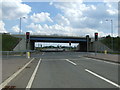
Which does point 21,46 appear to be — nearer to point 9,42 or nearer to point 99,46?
point 9,42

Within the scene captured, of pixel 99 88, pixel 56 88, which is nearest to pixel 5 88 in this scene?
pixel 56 88

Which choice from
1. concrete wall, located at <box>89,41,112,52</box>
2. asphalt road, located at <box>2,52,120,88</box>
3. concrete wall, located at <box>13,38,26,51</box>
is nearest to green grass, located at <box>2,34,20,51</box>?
concrete wall, located at <box>13,38,26,51</box>

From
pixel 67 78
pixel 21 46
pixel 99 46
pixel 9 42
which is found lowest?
pixel 99 46

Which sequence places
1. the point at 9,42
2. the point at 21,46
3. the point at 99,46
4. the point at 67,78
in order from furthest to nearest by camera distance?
1. the point at 99,46
2. the point at 21,46
3. the point at 9,42
4. the point at 67,78

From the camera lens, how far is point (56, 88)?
9.56 meters

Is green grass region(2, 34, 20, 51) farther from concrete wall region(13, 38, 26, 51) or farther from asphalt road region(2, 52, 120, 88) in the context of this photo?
asphalt road region(2, 52, 120, 88)

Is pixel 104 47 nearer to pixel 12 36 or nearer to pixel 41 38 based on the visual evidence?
pixel 41 38

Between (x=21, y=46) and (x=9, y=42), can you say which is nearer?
(x=9, y=42)

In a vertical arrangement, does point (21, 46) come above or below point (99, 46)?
above

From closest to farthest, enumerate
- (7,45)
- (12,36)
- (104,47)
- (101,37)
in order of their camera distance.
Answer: (7,45) → (12,36) → (104,47) → (101,37)

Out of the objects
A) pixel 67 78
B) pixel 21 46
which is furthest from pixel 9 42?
pixel 67 78

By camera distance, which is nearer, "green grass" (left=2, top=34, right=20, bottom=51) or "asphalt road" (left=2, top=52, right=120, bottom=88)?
"asphalt road" (left=2, top=52, right=120, bottom=88)

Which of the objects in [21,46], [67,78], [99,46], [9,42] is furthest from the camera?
[99,46]

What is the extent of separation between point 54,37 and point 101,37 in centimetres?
2150
